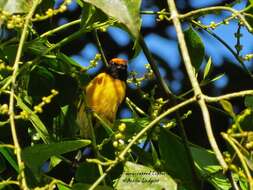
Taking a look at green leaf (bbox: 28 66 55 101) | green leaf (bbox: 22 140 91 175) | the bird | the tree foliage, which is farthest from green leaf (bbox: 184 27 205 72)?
the bird

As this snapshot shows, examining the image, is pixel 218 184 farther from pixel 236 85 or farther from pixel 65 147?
pixel 236 85

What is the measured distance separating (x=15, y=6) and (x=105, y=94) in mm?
1426

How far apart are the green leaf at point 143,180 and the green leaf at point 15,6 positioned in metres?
0.26

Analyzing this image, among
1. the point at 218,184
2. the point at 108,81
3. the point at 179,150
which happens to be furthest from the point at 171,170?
the point at 108,81

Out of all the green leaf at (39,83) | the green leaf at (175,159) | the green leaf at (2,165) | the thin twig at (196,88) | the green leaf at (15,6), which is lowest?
the green leaf at (2,165)

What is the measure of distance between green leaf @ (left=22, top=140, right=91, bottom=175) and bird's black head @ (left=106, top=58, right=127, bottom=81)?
119 centimetres

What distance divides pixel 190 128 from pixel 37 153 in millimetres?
1525

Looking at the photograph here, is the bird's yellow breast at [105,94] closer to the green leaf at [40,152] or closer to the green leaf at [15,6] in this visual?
the green leaf at [40,152]

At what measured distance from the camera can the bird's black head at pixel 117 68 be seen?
2.43 meters

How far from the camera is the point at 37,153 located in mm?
1138

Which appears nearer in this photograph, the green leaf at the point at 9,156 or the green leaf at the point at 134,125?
the green leaf at the point at 9,156

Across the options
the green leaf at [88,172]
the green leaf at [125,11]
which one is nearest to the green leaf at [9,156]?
the green leaf at [88,172]

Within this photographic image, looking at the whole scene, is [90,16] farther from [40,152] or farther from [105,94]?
[105,94]

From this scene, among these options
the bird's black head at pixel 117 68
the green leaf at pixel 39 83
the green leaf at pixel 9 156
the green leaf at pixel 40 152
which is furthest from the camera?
the bird's black head at pixel 117 68
